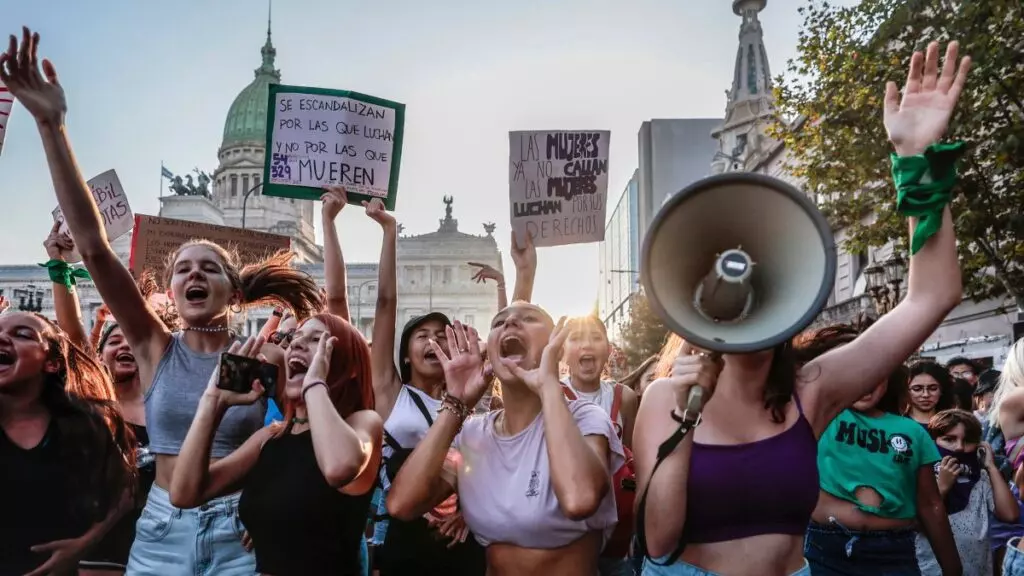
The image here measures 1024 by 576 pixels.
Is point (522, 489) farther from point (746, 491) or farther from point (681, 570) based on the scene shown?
point (746, 491)

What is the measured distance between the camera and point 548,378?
9.39 feet

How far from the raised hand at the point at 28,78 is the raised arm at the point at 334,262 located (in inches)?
68.4

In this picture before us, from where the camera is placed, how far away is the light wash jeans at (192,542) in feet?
10.8

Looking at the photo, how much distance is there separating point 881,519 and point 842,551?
8.6 inches

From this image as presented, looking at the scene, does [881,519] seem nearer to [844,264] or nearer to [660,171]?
[844,264]

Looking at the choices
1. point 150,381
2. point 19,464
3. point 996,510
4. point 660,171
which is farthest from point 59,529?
point 660,171

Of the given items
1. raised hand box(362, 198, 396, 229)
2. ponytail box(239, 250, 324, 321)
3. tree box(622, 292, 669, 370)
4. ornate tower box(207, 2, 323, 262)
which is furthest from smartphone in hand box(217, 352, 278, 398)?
ornate tower box(207, 2, 323, 262)

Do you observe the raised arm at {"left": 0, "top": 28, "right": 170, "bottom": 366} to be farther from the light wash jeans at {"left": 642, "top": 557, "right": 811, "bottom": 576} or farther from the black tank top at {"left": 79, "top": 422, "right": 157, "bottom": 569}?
the light wash jeans at {"left": 642, "top": 557, "right": 811, "bottom": 576}

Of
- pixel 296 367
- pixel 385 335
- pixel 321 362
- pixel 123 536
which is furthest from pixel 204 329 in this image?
pixel 385 335

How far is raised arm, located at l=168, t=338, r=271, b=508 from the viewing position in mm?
3117

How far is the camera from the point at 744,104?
49.8 metres

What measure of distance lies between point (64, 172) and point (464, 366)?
1.63 metres

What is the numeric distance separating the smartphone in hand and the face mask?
148 inches

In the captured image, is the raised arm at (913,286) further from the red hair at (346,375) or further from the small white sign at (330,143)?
the small white sign at (330,143)
